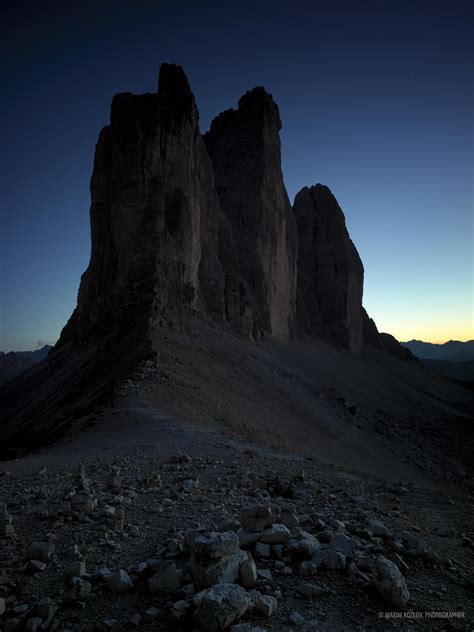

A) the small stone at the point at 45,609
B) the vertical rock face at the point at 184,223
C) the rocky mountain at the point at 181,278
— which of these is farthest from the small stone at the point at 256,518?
the vertical rock face at the point at 184,223

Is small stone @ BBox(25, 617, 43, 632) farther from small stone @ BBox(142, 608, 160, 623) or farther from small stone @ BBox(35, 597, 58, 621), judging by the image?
small stone @ BBox(142, 608, 160, 623)

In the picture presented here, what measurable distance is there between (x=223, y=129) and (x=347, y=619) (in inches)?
1904

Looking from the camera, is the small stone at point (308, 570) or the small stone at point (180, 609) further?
the small stone at point (308, 570)

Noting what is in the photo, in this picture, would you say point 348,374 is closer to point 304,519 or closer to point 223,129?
point 223,129

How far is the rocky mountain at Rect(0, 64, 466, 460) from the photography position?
18.9 metres

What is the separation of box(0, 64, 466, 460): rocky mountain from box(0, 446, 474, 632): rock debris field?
32.7 ft

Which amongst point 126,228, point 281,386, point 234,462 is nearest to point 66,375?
point 126,228

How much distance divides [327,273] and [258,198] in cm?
2171

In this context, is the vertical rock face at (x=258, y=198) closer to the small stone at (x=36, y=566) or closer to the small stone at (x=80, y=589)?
the small stone at (x=36, y=566)

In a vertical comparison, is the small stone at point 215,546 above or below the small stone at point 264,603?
above

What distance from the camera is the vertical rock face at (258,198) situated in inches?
1549

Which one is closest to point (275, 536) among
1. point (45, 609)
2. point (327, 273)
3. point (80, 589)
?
point (80, 589)

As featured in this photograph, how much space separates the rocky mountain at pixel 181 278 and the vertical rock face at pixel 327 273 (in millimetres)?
7351

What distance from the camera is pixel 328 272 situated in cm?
5856
